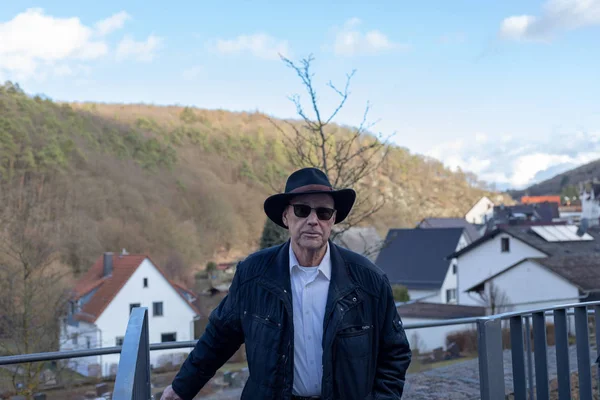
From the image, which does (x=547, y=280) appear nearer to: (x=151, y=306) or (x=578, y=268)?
(x=578, y=268)

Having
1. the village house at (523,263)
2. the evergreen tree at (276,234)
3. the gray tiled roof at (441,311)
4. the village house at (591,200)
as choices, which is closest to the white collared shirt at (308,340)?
the evergreen tree at (276,234)

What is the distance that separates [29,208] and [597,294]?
168 feet

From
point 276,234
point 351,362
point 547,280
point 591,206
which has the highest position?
point 591,206

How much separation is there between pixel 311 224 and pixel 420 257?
1516 inches

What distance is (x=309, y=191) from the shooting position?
2.72 m

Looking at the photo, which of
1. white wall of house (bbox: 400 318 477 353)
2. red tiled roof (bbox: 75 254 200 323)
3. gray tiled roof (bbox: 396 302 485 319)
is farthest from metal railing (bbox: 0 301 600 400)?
red tiled roof (bbox: 75 254 200 323)

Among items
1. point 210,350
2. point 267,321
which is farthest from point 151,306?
point 267,321

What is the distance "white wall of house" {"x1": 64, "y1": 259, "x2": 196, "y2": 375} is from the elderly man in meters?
29.5

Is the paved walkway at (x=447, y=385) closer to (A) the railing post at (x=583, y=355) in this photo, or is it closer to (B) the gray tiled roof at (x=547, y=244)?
(A) the railing post at (x=583, y=355)

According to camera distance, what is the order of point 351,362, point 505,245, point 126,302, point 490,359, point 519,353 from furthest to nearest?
point 126,302 → point 505,245 → point 519,353 → point 490,359 → point 351,362

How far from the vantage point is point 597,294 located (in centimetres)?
2223

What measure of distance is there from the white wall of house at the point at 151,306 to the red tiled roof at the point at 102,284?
253mm

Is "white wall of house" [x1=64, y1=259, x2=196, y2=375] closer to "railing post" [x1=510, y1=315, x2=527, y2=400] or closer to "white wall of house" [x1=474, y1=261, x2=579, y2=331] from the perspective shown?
"white wall of house" [x1=474, y1=261, x2=579, y2=331]

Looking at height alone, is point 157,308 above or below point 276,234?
below
